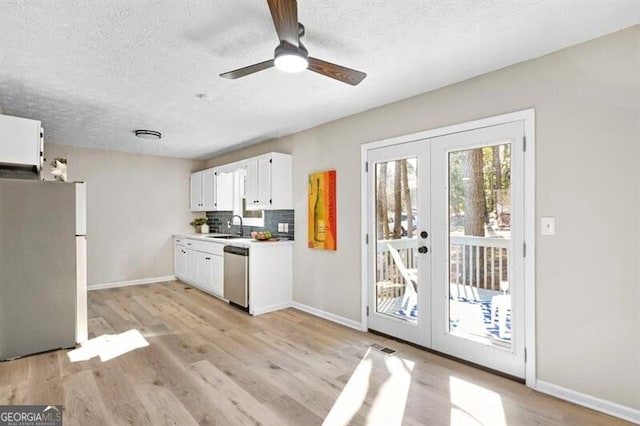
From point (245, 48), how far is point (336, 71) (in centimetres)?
70

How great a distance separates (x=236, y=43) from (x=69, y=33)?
104cm

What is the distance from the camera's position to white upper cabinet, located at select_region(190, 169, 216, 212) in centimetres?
609

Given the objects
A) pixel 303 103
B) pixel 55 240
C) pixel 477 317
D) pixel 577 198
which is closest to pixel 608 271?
pixel 577 198

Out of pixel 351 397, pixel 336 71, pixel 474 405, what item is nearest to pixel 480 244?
→ pixel 474 405

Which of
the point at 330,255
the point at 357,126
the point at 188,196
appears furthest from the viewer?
the point at 188,196

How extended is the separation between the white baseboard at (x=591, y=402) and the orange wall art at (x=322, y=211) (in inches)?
92.2

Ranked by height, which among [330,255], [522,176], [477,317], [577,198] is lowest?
[477,317]

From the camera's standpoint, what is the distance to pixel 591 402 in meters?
2.20

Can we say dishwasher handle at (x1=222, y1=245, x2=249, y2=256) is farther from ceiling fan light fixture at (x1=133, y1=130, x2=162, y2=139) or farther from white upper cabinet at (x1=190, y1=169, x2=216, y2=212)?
ceiling fan light fixture at (x1=133, y1=130, x2=162, y2=139)

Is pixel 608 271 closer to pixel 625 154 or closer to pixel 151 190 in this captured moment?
pixel 625 154

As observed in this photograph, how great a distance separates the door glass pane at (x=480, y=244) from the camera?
265 cm

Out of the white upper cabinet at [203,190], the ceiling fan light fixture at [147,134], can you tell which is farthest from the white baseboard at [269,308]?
the ceiling fan light fixture at [147,134]

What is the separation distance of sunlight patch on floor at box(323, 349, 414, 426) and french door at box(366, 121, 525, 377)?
1.70 ft

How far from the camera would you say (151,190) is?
6316 millimetres
